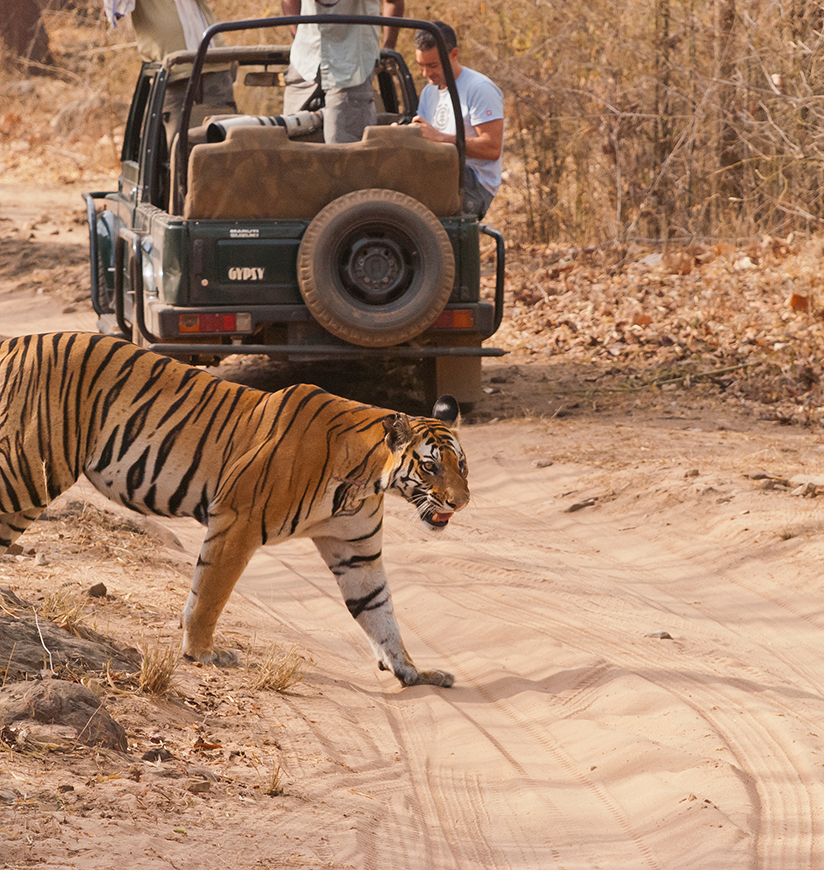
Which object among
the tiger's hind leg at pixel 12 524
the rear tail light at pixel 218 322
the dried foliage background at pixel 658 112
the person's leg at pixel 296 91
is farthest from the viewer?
the dried foliage background at pixel 658 112

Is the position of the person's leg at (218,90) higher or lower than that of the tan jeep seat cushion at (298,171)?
higher

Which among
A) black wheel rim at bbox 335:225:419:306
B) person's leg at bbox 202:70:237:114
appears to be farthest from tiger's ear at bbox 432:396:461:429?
person's leg at bbox 202:70:237:114

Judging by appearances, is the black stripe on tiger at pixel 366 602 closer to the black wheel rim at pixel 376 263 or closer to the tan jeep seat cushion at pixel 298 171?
the black wheel rim at pixel 376 263

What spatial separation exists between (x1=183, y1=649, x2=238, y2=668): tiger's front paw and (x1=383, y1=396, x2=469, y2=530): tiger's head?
93 cm

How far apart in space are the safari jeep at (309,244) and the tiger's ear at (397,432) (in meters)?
3.10

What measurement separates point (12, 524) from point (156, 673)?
1169 millimetres

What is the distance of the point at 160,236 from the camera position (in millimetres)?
7672

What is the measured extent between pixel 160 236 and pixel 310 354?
3.84ft

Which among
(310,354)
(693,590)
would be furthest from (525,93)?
(693,590)

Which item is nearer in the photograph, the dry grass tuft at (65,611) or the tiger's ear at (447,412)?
the dry grass tuft at (65,611)

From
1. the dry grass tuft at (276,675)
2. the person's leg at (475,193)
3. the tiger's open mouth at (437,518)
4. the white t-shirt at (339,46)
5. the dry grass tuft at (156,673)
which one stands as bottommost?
the dry grass tuft at (276,675)

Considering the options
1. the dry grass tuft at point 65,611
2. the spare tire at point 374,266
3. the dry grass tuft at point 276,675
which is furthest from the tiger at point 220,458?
the spare tire at point 374,266

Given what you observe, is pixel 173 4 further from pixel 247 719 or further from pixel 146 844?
pixel 146 844

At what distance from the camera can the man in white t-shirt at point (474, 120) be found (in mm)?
8555
